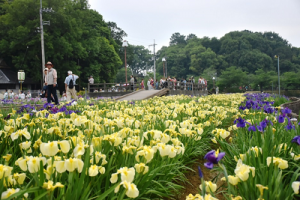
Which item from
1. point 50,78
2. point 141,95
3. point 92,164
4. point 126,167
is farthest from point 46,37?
point 126,167

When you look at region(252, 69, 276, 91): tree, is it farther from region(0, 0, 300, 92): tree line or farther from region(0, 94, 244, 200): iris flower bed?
region(0, 94, 244, 200): iris flower bed

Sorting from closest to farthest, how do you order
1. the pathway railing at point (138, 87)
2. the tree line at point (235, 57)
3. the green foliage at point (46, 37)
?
the pathway railing at point (138, 87)
the green foliage at point (46, 37)
the tree line at point (235, 57)

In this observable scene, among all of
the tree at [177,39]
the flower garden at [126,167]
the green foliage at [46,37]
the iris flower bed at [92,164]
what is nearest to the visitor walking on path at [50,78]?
the iris flower bed at [92,164]

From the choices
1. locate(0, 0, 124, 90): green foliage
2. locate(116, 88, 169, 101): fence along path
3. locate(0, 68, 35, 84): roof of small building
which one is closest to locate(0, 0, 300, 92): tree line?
locate(0, 0, 124, 90): green foliage

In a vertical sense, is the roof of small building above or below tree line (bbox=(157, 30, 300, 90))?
below

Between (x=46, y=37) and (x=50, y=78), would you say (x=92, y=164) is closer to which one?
(x=50, y=78)

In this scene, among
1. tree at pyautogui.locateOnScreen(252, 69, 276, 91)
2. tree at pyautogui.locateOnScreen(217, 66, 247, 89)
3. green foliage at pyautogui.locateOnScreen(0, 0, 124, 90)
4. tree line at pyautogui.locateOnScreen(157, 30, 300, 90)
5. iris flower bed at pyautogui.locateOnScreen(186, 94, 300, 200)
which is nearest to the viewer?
iris flower bed at pyautogui.locateOnScreen(186, 94, 300, 200)

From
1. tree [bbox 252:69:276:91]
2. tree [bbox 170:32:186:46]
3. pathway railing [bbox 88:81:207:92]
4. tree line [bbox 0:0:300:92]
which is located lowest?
pathway railing [bbox 88:81:207:92]

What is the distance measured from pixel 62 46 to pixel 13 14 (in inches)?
247

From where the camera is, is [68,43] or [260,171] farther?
[68,43]

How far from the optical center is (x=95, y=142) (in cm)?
225

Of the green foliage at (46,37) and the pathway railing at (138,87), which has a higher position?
the green foliage at (46,37)

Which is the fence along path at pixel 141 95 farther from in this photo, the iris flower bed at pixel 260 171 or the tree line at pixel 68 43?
the tree line at pixel 68 43

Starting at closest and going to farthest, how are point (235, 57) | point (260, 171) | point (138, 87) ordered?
point (260, 171)
point (138, 87)
point (235, 57)
